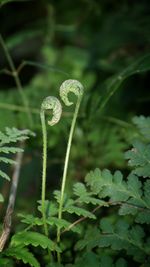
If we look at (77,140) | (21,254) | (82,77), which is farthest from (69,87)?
(82,77)

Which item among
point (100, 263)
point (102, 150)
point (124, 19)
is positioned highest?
point (124, 19)

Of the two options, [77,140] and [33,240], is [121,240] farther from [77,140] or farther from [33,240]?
[77,140]

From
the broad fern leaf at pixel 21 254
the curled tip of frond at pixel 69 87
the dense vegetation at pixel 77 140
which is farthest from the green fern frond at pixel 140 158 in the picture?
the broad fern leaf at pixel 21 254

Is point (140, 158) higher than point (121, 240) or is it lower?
higher

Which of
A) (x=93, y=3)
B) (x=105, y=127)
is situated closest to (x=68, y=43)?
(x=93, y=3)

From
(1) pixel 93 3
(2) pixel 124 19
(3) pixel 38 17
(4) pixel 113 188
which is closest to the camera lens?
(4) pixel 113 188

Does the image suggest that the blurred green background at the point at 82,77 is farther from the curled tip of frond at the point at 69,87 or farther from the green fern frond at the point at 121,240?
the green fern frond at the point at 121,240

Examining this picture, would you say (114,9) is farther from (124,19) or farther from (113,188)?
(113,188)
